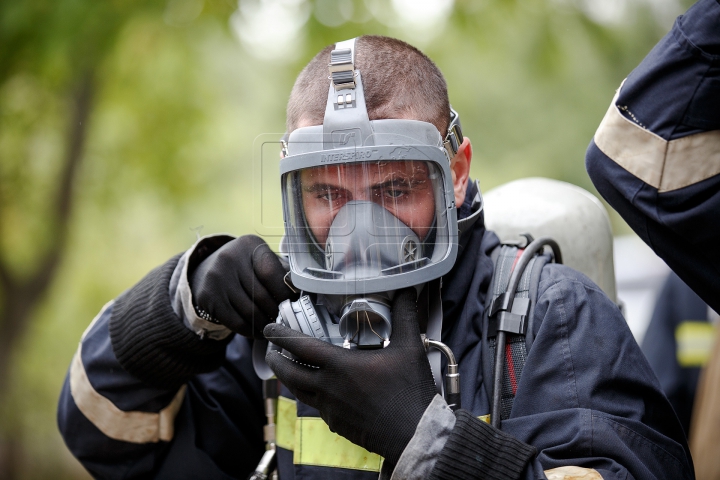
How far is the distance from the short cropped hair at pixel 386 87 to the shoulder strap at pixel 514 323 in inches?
18.0

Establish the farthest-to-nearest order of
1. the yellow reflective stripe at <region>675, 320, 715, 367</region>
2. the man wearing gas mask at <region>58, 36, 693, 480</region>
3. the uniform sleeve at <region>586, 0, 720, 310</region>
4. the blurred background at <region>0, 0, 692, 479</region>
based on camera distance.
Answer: the blurred background at <region>0, 0, 692, 479</region>, the yellow reflective stripe at <region>675, 320, 715, 367</region>, the man wearing gas mask at <region>58, 36, 693, 480</region>, the uniform sleeve at <region>586, 0, 720, 310</region>

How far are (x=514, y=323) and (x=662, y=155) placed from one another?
546 millimetres

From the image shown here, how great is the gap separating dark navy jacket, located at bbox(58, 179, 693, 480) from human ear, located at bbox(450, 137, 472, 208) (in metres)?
0.12

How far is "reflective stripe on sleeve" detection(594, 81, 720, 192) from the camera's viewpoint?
166cm

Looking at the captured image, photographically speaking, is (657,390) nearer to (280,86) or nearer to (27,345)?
(280,86)

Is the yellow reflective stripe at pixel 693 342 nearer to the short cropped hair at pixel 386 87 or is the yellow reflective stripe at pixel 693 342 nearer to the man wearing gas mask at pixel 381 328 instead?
the man wearing gas mask at pixel 381 328

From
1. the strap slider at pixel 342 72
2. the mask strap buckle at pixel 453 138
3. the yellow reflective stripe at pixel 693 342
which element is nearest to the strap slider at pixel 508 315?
the mask strap buckle at pixel 453 138

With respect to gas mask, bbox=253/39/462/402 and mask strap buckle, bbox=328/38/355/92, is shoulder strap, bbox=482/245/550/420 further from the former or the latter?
mask strap buckle, bbox=328/38/355/92

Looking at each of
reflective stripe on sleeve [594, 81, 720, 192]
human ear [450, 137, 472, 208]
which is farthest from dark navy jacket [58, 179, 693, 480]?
reflective stripe on sleeve [594, 81, 720, 192]

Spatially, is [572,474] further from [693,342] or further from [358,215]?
[693,342]

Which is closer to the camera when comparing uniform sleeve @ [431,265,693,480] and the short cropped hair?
uniform sleeve @ [431,265,693,480]

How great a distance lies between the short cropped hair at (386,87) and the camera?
6.37 ft

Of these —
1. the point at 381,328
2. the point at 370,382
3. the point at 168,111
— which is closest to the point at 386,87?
the point at 381,328

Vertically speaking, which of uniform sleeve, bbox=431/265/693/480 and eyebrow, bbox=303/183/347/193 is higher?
eyebrow, bbox=303/183/347/193
